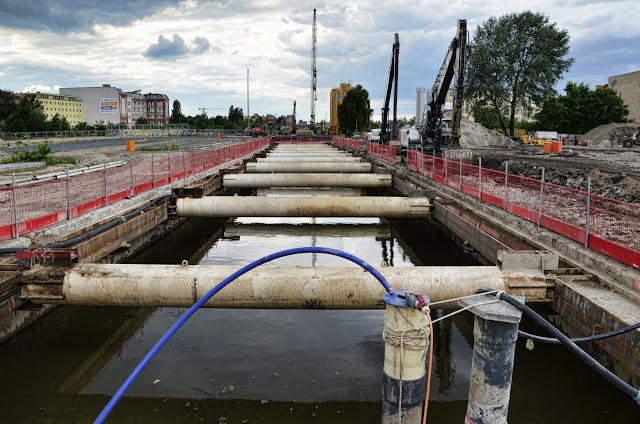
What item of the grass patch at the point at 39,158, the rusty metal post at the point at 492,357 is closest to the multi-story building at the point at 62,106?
the grass patch at the point at 39,158

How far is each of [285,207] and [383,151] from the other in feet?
68.0

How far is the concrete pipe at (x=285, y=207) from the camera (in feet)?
38.6

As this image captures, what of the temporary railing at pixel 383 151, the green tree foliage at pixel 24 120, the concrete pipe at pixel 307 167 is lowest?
the concrete pipe at pixel 307 167

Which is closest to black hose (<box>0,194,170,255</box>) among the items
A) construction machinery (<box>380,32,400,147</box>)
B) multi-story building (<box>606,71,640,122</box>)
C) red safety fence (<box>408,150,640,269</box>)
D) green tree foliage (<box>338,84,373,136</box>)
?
red safety fence (<box>408,150,640,269</box>)

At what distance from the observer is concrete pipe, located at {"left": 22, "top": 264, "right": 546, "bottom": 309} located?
222 inches

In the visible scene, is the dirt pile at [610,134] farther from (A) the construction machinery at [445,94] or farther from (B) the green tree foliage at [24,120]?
(B) the green tree foliage at [24,120]

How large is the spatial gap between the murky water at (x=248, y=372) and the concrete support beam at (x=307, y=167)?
13859 mm

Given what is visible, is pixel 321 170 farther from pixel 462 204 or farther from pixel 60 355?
pixel 60 355

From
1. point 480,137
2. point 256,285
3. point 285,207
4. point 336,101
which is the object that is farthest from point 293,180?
point 336,101

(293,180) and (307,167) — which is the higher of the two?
(307,167)

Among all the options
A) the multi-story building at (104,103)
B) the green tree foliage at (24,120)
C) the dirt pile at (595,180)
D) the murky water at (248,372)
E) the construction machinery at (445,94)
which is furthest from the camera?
the multi-story building at (104,103)

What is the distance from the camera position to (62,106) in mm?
131375

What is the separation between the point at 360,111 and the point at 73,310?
82211 mm

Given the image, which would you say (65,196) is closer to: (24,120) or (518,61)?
(518,61)
